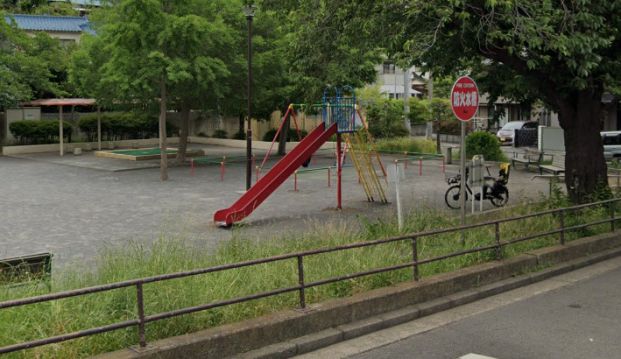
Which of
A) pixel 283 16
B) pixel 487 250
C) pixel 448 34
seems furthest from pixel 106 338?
pixel 283 16

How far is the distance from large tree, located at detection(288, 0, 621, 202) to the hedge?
1203 inches

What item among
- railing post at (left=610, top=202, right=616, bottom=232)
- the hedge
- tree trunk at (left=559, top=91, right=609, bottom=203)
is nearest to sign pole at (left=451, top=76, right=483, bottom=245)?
railing post at (left=610, top=202, right=616, bottom=232)

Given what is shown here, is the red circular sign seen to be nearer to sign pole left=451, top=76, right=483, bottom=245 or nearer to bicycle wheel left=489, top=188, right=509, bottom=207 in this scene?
sign pole left=451, top=76, right=483, bottom=245

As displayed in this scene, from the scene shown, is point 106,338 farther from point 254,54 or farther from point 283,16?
point 254,54

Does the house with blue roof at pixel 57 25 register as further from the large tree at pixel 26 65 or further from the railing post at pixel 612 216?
the railing post at pixel 612 216

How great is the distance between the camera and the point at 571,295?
877cm

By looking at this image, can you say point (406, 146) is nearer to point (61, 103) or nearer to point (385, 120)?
point (385, 120)

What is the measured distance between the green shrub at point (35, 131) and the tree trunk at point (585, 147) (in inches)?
1291

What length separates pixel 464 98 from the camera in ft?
33.6

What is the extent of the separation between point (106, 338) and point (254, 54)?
955 inches

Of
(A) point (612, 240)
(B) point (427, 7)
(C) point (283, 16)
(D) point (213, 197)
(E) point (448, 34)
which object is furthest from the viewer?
(D) point (213, 197)

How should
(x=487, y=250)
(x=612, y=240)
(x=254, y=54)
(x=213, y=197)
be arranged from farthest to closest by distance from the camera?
(x=254, y=54), (x=213, y=197), (x=612, y=240), (x=487, y=250)

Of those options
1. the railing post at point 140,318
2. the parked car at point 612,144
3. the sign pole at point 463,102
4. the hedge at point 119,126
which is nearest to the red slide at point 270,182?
the sign pole at point 463,102

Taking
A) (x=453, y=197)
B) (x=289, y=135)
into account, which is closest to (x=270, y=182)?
(x=453, y=197)
